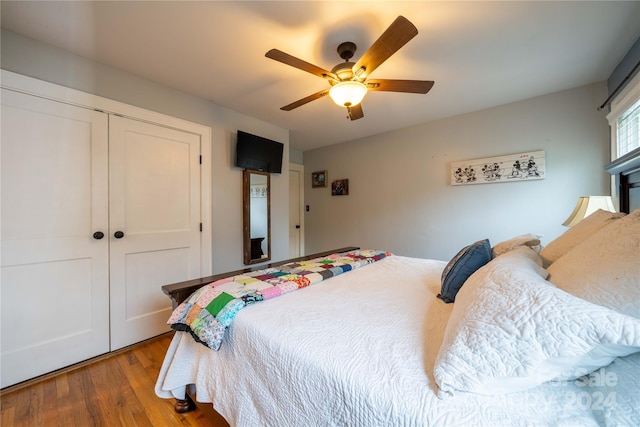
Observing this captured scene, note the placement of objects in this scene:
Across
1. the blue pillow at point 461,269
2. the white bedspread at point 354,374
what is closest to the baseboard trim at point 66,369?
the white bedspread at point 354,374

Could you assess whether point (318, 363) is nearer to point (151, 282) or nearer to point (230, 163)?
point (151, 282)

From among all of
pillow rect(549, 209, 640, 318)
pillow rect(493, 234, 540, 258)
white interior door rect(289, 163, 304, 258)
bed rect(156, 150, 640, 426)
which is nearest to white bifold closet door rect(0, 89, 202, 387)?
bed rect(156, 150, 640, 426)

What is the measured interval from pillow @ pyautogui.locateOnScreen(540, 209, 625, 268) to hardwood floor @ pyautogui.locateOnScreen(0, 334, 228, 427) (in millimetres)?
1967

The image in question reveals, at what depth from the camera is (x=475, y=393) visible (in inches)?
24.6

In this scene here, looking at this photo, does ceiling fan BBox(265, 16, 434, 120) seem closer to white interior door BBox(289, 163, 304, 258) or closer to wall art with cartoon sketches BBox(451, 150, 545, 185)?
wall art with cartoon sketches BBox(451, 150, 545, 185)

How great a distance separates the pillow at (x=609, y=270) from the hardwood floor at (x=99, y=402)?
67.4 inches

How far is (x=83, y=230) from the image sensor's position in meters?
1.90

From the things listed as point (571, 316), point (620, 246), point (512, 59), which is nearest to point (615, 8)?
point (512, 59)

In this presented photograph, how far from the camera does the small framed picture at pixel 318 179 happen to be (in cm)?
434

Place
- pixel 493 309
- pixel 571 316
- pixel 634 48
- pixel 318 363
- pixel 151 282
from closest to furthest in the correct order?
pixel 571 316, pixel 493 309, pixel 318 363, pixel 634 48, pixel 151 282

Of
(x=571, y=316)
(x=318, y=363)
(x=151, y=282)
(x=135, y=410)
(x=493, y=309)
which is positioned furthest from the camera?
(x=151, y=282)

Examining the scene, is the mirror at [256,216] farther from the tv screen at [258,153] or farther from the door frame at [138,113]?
the door frame at [138,113]

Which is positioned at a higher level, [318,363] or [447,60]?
[447,60]

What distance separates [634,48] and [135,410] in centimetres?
404
